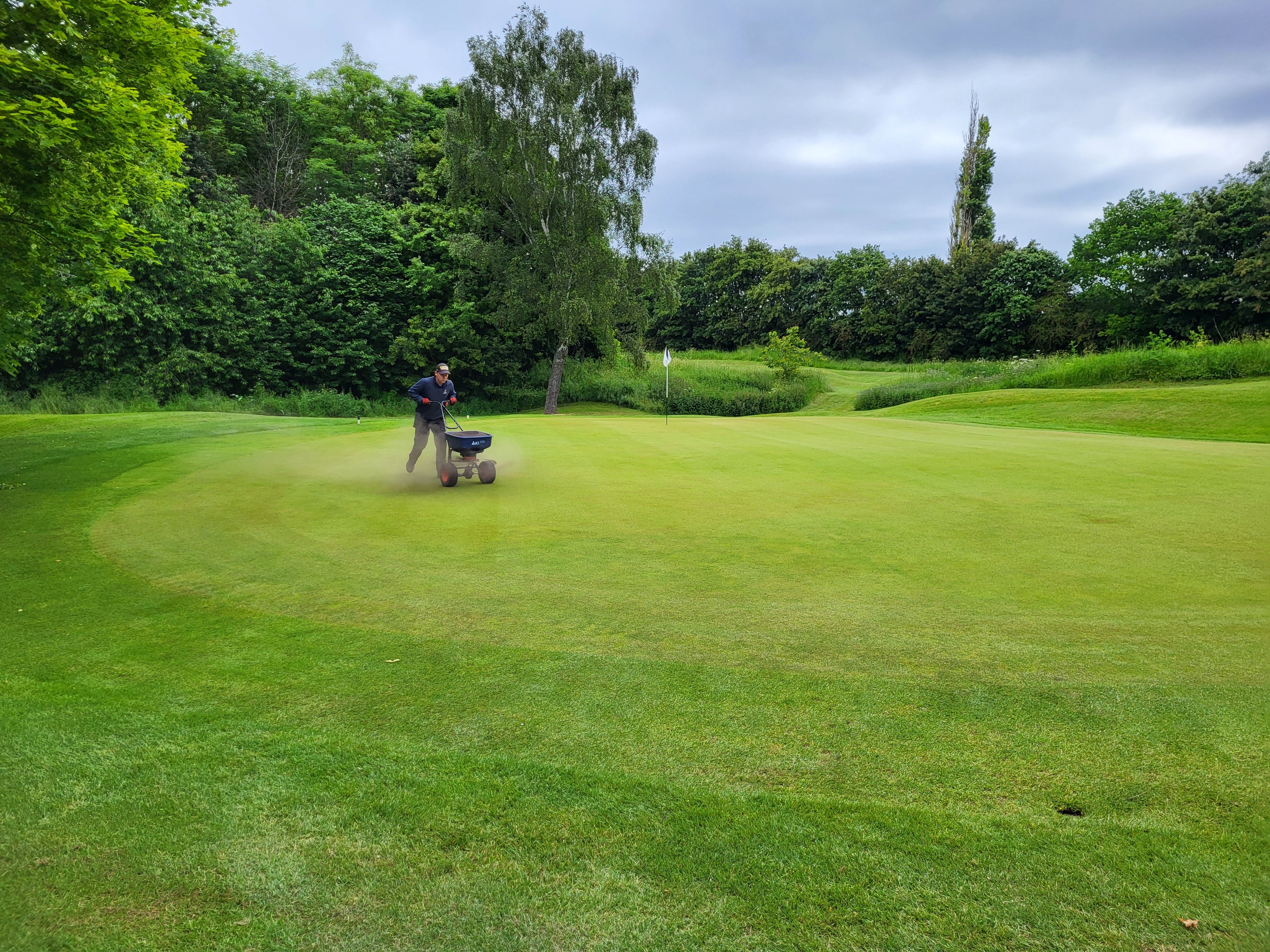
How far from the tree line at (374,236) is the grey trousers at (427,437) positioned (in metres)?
5.82

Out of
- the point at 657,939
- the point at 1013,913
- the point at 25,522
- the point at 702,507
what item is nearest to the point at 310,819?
the point at 657,939

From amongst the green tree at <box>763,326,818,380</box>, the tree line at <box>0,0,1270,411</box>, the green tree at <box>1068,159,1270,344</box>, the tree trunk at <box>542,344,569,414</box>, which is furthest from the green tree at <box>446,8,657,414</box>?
the green tree at <box>1068,159,1270,344</box>

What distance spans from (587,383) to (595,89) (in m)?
15.6

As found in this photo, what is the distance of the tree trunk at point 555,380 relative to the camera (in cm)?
3719

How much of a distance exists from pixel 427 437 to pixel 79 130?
20.3 feet

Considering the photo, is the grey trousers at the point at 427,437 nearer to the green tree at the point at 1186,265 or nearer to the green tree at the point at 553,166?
the green tree at the point at 553,166

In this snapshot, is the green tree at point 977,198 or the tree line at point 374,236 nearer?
the tree line at point 374,236

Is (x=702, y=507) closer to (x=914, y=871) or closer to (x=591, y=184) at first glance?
(x=914, y=871)

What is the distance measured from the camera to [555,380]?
37531 mm

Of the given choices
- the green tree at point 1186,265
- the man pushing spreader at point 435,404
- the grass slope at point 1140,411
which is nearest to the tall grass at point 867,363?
the green tree at point 1186,265

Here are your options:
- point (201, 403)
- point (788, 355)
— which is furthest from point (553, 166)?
point (201, 403)

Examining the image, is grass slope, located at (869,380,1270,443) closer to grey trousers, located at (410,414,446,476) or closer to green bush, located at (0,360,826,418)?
green bush, located at (0,360,826,418)

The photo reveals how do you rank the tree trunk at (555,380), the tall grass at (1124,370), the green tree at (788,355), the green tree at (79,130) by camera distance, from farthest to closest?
the green tree at (788,355) < the tree trunk at (555,380) < the tall grass at (1124,370) < the green tree at (79,130)

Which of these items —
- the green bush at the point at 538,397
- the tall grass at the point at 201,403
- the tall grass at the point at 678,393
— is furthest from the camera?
the tall grass at the point at 678,393
